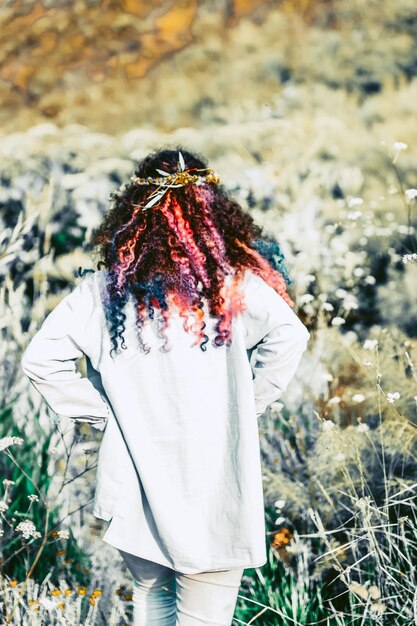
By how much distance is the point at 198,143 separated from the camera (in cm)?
607

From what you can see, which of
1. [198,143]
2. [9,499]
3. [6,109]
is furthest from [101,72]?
[9,499]

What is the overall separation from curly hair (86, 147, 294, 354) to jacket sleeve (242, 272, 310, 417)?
0.13 ft

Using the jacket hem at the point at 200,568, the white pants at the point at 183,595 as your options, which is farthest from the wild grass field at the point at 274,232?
the jacket hem at the point at 200,568

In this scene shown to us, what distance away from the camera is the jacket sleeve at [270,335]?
200 cm

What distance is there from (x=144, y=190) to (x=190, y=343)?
444 mm

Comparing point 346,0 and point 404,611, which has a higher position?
point 346,0

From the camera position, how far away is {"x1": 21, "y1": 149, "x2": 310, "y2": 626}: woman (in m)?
2.02

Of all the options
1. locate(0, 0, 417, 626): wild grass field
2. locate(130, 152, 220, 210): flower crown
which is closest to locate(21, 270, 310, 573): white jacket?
locate(130, 152, 220, 210): flower crown

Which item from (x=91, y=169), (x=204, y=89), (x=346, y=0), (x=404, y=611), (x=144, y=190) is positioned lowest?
(x=404, y=611)

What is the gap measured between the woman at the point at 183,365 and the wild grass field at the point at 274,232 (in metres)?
0.41

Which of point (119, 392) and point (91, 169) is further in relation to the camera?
point (91, 169)

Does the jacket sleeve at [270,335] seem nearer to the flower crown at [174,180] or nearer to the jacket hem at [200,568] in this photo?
the flower crown at [174,180]

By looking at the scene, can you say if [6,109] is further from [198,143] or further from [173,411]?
[173,411]

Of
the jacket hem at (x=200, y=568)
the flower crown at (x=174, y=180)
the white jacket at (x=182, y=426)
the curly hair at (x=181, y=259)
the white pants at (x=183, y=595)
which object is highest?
the flower crown at (x=174, y=180)
